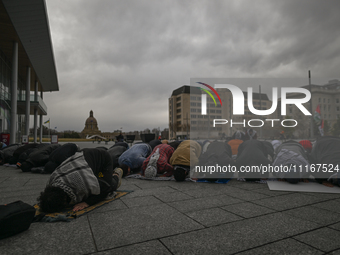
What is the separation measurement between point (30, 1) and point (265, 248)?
17.2 m

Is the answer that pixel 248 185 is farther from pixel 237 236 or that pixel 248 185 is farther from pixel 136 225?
pixel 136 225

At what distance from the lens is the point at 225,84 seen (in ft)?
22.7

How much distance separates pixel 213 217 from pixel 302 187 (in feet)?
8.90

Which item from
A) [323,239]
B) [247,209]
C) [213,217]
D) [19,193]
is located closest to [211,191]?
[247,209]

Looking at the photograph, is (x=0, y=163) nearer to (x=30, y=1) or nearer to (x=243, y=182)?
(x=243, y=182)

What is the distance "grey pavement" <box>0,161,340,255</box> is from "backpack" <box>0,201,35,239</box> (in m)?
0.08

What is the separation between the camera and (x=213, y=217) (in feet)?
9.55

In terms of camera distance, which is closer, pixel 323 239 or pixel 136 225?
pixel 323 239

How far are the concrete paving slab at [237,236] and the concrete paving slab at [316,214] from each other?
0.17 meters

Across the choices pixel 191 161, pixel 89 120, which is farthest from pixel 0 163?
pixel 89 120

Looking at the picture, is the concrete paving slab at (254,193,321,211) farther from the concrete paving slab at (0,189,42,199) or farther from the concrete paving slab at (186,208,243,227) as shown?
the concrete paving slab at (0,189,42,199)

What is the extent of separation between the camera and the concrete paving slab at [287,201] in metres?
3.38

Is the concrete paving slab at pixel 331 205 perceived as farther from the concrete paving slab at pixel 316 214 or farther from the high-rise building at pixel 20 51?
the high-rise building at pixel 20 51

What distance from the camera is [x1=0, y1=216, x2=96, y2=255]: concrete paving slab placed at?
2057 millimetres
